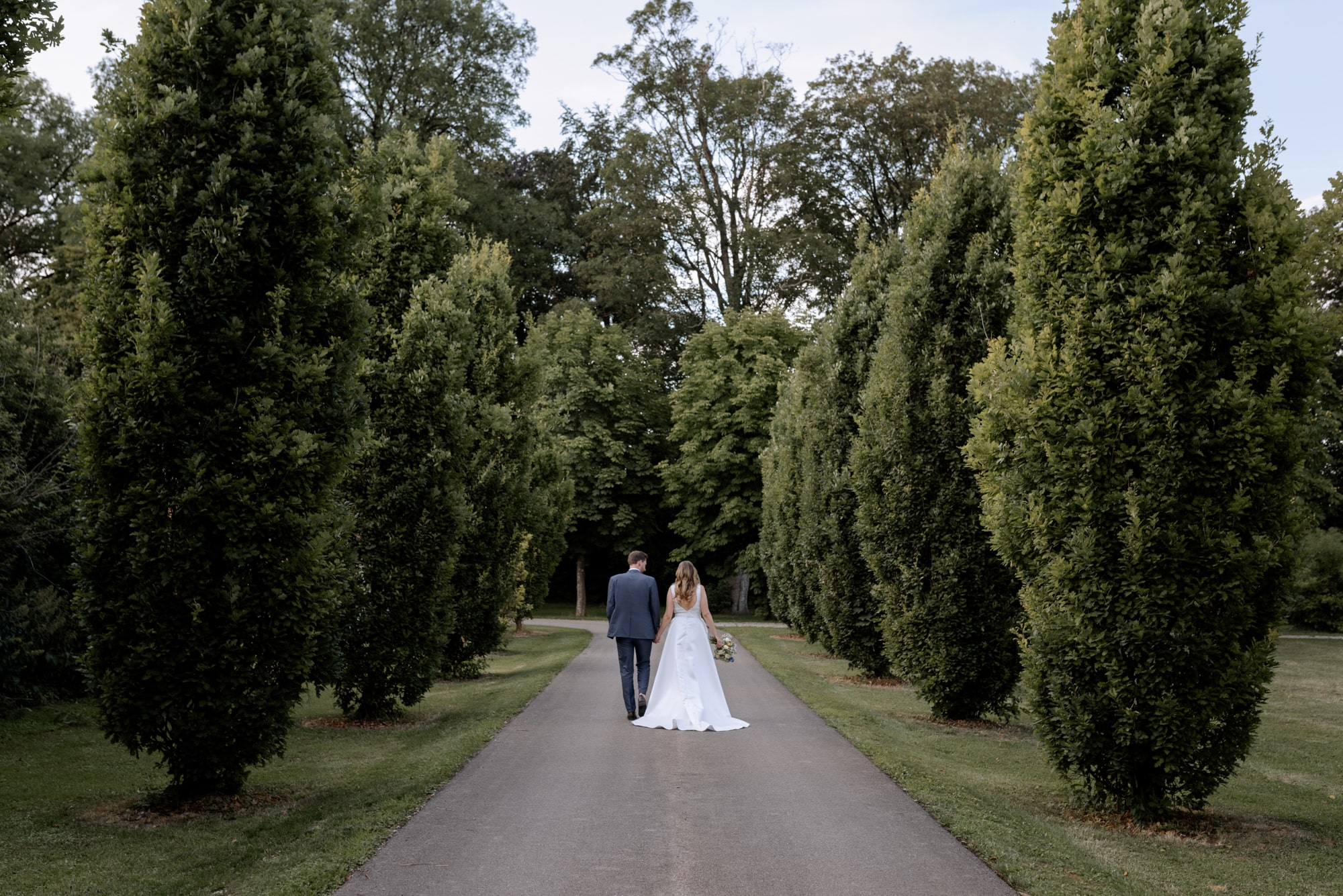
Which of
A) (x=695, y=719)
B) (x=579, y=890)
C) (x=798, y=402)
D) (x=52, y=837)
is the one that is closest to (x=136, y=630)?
(x=52, y=837)

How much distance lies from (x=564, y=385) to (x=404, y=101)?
13127mm

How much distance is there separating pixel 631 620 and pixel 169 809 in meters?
5.70

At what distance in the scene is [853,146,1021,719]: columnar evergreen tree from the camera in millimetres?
12414

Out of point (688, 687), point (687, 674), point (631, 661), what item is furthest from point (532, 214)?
point (688, 687)

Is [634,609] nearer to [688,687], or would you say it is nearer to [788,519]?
[688,687]

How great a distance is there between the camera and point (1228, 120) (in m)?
7.81

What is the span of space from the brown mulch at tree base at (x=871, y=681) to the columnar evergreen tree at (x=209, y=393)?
38.4ft

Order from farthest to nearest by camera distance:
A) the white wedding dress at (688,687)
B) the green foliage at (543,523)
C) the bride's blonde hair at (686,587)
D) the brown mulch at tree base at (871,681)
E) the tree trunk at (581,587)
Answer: the tree trunk at (581,587) < the green foliage at (543,523) < the brown mulch at tree base at (871,681) < the bride's blonde hair at (686,587) < the white wedding dress at (688,687)

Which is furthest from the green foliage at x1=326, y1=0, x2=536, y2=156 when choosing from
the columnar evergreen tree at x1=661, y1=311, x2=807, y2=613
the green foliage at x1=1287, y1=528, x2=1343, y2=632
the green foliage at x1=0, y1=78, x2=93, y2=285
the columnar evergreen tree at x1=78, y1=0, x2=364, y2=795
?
the green foliage at x1=1287, y1=528, x2=1343, y2=632

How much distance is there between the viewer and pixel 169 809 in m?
7.63

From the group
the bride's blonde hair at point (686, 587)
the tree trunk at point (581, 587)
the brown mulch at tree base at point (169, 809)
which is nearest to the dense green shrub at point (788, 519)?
the bride's blonde hair at point (686, 587)

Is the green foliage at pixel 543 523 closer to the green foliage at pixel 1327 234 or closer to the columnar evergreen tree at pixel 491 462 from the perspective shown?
the columnar evergreen tree at pixel 491 462

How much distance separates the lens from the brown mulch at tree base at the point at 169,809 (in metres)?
7.35

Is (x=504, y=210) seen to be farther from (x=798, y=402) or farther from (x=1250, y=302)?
(x=1250, y=302)
